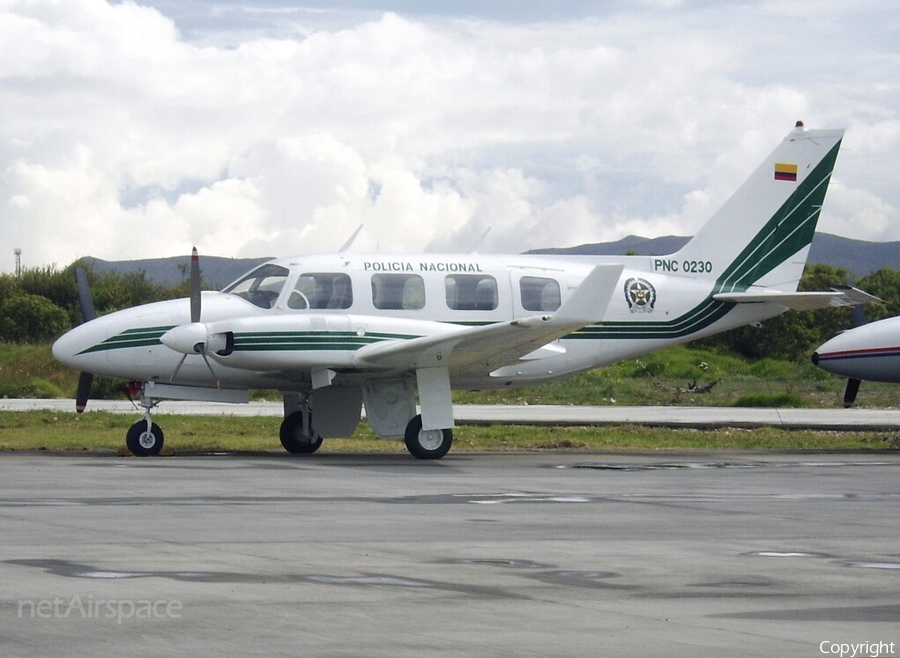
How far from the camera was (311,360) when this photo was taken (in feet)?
62.8

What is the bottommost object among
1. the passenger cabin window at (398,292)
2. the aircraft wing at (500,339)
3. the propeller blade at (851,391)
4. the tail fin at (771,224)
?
the propeller blade at (851,391)

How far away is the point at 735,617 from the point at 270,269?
14057mm

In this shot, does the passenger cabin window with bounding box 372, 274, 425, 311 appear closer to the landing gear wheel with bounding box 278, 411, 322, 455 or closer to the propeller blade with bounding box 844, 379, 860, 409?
the landing gear wheel with bounding box 278, 411, 322, 455

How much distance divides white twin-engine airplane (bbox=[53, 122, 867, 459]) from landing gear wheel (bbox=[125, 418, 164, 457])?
2 centimetres

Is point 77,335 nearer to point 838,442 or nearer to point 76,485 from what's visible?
point 76,485

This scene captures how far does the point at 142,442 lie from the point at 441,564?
11.2 m

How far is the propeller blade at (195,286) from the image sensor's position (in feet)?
62.9

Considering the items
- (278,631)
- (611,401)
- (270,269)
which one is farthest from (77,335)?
(611,401)

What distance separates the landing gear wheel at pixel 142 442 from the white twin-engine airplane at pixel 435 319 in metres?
0.02

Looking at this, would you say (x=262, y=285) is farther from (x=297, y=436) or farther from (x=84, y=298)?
(x=84, y=298)

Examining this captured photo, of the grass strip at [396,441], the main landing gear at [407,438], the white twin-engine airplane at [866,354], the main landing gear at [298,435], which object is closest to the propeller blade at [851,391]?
the white twin-engine airplane at [866,354]

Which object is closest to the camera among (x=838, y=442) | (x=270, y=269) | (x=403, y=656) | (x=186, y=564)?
(x=403, y=656)

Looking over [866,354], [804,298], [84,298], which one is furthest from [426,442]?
[866,354]

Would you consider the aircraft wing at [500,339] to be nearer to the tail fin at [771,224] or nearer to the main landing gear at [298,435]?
the main landing gear at [298,435]
